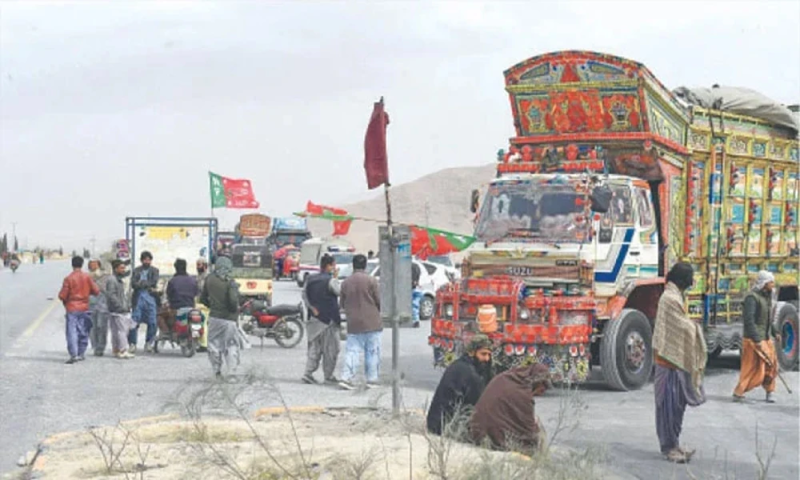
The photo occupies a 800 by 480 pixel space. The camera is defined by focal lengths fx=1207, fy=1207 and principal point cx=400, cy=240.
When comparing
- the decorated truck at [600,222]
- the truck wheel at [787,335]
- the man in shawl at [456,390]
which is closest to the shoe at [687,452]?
the man in shawl at [456,390]

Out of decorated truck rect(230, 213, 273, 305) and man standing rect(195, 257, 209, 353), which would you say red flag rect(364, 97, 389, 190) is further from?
decorated truck rect(230, 213, 273, 305)

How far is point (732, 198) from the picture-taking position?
56.0 feet

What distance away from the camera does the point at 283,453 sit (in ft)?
29.8

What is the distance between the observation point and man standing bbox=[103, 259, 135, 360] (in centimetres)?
1886

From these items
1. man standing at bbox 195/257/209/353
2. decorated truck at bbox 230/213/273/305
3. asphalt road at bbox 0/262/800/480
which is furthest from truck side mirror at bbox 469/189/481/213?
decorated truck at bbox 230/213/273/305

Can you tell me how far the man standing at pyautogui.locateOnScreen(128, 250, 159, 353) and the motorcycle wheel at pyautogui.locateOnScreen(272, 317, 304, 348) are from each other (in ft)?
6.98

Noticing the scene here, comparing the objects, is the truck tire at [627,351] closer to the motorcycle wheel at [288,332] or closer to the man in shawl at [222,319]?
the man in shawl at [222,319]

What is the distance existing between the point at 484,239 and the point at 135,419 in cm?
526

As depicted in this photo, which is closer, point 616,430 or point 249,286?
point 616,430

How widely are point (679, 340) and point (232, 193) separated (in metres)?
34.6

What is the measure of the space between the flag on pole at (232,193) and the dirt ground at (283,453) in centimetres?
2965

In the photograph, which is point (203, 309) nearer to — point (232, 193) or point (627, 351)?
point (627, 351)

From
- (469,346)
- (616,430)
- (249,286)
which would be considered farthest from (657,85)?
(249,286)

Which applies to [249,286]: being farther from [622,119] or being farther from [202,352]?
[622,119]
